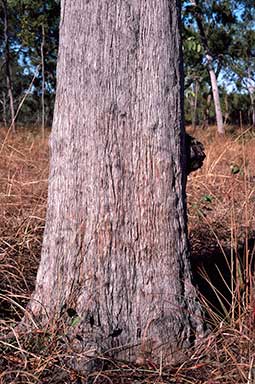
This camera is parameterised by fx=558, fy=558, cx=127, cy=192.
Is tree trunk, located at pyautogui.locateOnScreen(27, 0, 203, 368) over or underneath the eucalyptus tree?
underneath

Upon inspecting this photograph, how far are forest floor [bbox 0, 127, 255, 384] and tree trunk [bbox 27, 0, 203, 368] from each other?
0.09 m

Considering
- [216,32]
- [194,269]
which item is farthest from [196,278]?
[216,32]

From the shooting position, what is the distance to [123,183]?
172 centimetres

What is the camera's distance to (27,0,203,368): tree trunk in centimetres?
172

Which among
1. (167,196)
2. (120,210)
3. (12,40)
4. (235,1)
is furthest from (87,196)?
(12,40)

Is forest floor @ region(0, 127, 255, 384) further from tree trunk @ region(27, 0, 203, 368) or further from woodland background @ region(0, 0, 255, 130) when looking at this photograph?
woodland background @ region(0, 0, 255, 130)

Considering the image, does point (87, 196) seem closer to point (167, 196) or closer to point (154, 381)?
point (167, 196)

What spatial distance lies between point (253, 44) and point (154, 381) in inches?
771

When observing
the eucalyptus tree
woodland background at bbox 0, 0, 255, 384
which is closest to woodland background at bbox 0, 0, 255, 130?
the eucalyptus tree

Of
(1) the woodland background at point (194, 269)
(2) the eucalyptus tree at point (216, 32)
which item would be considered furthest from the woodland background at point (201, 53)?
(1) the woodland background at point (194, 269)

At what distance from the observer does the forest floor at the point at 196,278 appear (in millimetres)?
1638

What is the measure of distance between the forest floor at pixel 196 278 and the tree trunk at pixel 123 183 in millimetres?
88

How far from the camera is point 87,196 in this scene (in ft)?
5.73

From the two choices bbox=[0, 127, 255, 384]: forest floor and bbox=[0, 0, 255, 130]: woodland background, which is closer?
bbox=[0, 127, 255, 384]: forest floor
